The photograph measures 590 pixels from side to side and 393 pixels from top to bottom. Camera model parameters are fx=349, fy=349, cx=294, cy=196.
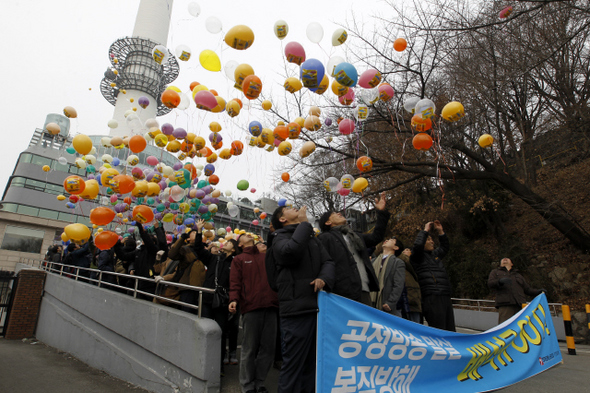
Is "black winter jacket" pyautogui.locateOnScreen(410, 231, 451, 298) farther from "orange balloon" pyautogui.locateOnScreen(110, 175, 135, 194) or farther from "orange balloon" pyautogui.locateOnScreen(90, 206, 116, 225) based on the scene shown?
"orange balloon" pyautogui.locateOnScreen(110, 175, 135, 194)

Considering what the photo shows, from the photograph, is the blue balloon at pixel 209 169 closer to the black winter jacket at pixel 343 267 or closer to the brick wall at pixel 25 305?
the brick wall at pixel 25 305

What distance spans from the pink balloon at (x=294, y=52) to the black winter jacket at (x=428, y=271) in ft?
13.9

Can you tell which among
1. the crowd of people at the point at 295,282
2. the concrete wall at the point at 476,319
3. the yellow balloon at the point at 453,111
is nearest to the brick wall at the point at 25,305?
the crowd of people at the point at 295,282

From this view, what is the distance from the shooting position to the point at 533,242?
44.2 ft

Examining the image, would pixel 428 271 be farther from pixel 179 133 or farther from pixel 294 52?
pixel 179 133

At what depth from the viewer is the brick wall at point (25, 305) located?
9.09 m

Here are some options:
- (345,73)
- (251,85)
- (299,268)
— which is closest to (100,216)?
(251,85)

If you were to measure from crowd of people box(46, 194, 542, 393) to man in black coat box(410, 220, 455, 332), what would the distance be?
0.5 inches

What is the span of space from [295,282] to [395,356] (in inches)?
39.4

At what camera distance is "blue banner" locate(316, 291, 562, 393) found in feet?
8.54

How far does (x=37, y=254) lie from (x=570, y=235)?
2791 cm

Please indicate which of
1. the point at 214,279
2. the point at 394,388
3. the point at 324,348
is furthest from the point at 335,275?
the point at 214,279

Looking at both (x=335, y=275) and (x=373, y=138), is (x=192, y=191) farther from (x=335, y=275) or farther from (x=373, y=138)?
(x=335, y=275)

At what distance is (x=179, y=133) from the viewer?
30.0 ft
